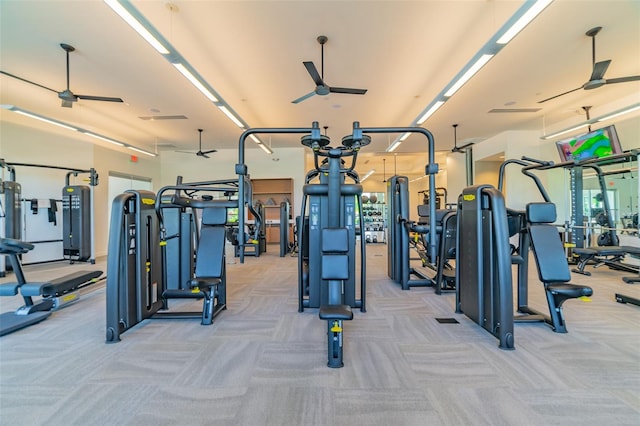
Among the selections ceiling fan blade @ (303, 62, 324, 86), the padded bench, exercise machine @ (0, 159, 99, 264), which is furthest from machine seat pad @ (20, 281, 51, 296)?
the padded bench

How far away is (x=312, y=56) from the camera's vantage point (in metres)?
4.41

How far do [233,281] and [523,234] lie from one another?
4.43 meters

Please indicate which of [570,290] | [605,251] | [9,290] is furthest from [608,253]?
[9,290]

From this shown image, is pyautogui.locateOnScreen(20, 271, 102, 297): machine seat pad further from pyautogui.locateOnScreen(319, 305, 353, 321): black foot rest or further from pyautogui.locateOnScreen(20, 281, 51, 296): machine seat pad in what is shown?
pyautogui.locateOnScreen(319, 305, 353, 321): black foot rest

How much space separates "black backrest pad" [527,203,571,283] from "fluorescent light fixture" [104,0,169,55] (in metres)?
4.44

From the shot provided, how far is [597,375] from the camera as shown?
2115 mm

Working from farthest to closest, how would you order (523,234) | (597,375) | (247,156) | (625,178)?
(247,156) → (625,178) → (523,234) → (597,375)

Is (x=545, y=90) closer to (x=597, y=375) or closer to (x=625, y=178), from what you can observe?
(x=625, y=178)

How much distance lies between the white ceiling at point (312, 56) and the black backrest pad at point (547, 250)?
2.48 meters

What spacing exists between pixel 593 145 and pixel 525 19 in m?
5.09

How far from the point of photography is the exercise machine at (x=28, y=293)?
10.1 feet

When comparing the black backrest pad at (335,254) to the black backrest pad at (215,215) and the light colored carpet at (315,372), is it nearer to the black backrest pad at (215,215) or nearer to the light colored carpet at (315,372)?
the light colored carpet at (315,372)

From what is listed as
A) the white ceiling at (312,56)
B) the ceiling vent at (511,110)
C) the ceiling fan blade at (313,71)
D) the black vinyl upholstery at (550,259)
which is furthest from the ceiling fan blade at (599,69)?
the ceiling fan blade at (313,71)

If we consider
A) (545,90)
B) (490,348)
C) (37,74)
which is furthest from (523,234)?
(37,74)
